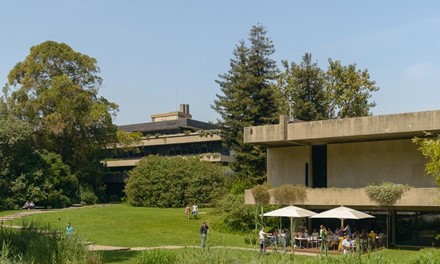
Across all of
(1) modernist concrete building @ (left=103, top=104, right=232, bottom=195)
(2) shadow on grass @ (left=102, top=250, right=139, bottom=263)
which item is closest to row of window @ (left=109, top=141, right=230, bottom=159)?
(1) modernist concrete building @ (left=103, top=104, right=232, bottom=195)

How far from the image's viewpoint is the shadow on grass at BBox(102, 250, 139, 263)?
2186cm

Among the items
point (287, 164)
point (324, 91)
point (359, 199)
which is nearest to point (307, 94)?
point (324, 91)

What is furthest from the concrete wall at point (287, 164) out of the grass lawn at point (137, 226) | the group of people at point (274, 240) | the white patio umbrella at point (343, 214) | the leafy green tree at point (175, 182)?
the group of people at point (274, 240)

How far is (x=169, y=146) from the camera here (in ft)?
231

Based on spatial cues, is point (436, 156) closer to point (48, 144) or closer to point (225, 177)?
point (225, 177)

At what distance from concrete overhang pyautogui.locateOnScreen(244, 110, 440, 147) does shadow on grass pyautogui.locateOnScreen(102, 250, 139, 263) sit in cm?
1255

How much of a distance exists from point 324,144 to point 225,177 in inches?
621

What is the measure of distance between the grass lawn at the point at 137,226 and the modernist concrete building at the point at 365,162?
180 inches

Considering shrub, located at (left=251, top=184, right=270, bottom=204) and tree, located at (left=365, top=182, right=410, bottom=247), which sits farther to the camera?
shrub, located at (left=251, top=184, right=270, bottom=204)

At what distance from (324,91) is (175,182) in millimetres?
15709

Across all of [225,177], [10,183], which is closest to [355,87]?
[225,177]

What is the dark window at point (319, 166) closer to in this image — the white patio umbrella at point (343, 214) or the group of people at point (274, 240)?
the white patio umbrella at point (343, 214)

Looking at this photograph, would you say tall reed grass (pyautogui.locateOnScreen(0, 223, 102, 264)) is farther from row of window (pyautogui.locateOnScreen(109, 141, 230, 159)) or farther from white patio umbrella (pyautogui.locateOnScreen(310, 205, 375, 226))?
row of window (pyautogui.locateOnScreen(109, 141, 230, 159))

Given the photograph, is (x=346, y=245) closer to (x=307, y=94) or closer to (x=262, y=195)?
(x=262, y=195)
